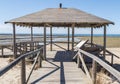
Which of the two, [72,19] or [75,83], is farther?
[72,19]

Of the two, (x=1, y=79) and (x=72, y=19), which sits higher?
(x=72, y=19)

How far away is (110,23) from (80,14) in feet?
6.87

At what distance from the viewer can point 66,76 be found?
7.72 meters

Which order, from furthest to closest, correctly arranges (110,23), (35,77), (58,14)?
1. (58,14)
2. (110,23)
3. (35,77)

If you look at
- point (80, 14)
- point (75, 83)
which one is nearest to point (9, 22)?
point (80, 14)

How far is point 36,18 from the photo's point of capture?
1292cm

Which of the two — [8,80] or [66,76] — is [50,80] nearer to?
[66,76]

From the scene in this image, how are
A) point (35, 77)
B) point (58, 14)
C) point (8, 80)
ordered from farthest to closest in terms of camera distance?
point (58, 14) → point (8, 80) → point (35, 77)

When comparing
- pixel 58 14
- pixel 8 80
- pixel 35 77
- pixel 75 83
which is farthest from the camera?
pixel 58 14

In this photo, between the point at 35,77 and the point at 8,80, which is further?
the point at 8,80

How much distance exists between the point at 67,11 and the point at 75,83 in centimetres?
823

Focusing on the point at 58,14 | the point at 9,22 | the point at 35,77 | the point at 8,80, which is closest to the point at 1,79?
the point at 8,80

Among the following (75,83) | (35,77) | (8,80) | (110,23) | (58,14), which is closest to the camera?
(75,83)

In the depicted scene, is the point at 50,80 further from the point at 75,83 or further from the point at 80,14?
the point at 80,14
